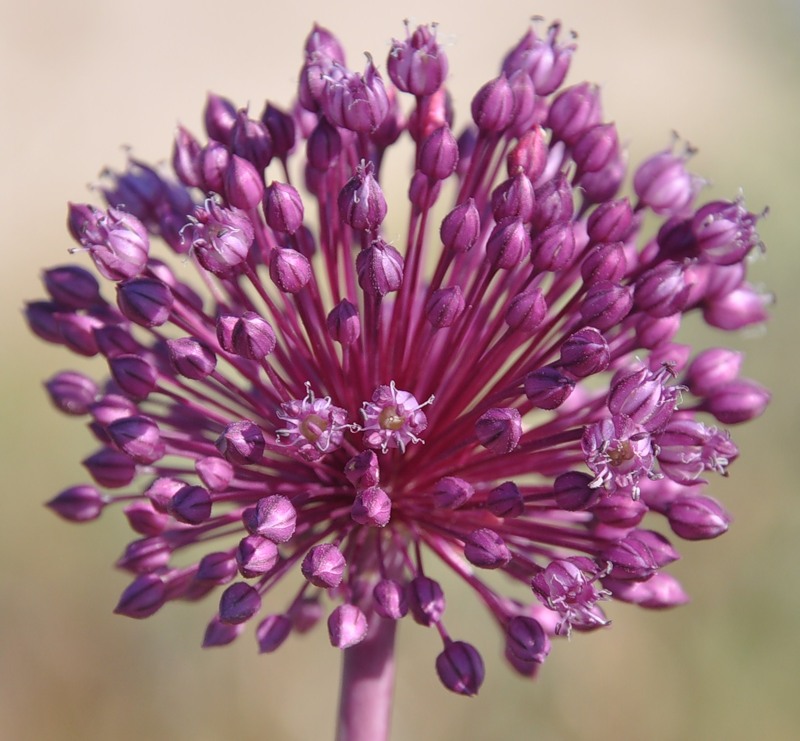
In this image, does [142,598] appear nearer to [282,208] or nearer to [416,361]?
[416,361]

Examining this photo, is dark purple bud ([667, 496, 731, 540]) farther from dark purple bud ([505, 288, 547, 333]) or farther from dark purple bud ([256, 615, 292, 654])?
dark purple bud ([256, 615, 292, 654])

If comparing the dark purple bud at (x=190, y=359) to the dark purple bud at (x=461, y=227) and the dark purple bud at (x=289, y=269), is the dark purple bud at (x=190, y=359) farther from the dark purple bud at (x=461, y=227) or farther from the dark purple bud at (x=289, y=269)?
the dark purple bud at (x=461, y=227)

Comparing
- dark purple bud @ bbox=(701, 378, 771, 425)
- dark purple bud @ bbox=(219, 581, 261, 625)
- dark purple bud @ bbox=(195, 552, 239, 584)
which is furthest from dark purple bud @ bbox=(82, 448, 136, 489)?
dark purple bud @ bbox=(701, 378, 771, 425)

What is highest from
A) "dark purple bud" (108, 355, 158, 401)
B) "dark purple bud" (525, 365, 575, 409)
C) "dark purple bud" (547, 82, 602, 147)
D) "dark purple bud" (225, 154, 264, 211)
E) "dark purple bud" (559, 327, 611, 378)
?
"dark purple bud" (547, 82, 602, 147)

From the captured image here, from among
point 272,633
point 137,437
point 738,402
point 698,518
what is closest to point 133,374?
point 137,437

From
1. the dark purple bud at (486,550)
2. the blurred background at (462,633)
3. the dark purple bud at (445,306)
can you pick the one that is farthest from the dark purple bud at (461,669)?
the blurred background at (462,633)

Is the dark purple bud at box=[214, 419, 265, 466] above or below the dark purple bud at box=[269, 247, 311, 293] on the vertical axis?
below

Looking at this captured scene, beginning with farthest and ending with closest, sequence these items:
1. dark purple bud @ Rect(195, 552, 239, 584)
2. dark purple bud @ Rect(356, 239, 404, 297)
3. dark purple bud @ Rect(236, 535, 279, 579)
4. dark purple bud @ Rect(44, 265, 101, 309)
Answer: dark purple bud @ Rect(44, 265, 101, 309) < dark purple bud @ Rect(195, 552, 239, 584) < dark purple bud @ Rect(356, 239, 404, 297) < dark purple bud @ Rect(236, 535, 279, 579)
